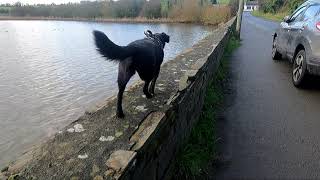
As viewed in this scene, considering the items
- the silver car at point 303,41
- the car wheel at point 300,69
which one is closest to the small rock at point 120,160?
the silver car at point 303,41

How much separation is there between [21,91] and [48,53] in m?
10.2

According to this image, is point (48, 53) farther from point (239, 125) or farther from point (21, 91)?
point (239, 125)

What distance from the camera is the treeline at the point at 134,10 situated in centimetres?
6119

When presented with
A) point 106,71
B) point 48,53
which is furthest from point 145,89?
point 48,53

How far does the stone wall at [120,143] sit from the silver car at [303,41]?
10.6ft

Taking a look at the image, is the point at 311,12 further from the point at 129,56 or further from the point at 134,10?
the point at 134,10

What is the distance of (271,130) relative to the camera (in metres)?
5.73

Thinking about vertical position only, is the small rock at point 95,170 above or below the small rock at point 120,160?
below

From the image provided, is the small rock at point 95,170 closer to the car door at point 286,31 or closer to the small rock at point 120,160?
the small rock at point 120,160

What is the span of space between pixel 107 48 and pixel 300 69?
17.7 feet

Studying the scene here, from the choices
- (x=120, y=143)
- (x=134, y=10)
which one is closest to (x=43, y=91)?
(x=120, y=143)

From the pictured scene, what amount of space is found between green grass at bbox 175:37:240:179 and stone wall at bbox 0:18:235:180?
19 cm

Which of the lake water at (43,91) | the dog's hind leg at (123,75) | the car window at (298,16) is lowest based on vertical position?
the lake water at (43,91)

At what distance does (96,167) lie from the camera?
3.04m
